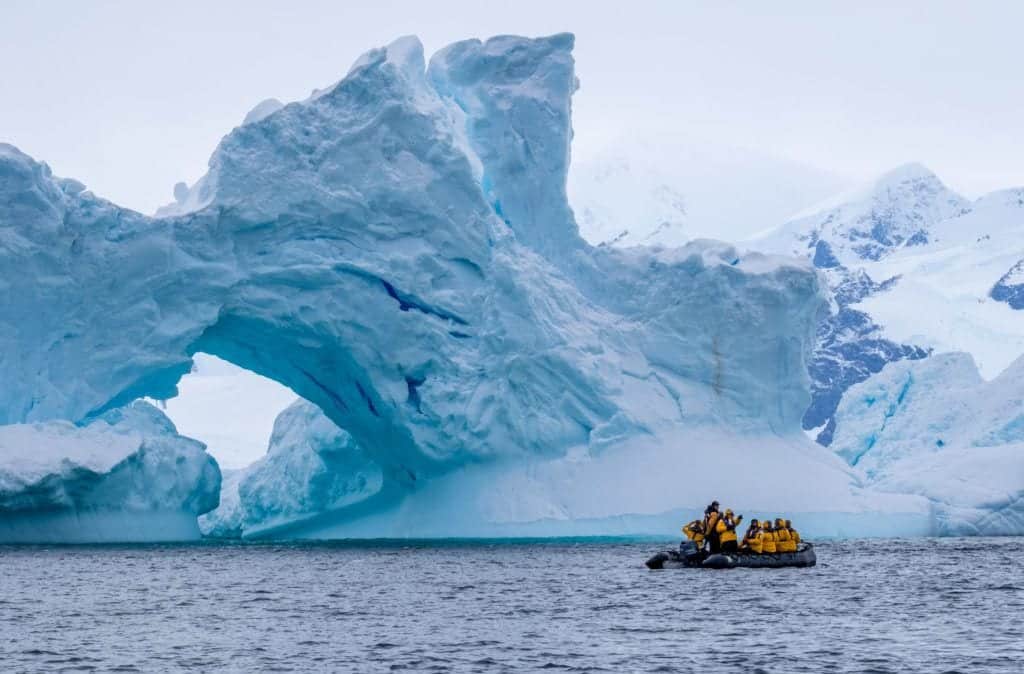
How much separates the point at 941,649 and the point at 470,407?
23710 mm

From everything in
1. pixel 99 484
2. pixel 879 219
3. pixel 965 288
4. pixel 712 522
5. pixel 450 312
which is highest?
pixel 879 219

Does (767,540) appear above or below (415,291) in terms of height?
below

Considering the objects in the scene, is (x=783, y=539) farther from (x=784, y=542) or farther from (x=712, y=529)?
(x=712, y=529)

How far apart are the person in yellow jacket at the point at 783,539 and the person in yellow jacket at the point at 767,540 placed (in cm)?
10

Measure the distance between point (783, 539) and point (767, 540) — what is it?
36 centimetres

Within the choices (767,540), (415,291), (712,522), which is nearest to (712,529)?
(712,522)

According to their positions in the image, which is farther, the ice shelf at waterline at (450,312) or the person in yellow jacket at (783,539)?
the ice shelf at waterline at (450,312)

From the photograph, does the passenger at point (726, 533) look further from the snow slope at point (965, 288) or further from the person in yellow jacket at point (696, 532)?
the snow slope at point (965, 288)

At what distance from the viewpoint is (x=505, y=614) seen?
24500 millimetres

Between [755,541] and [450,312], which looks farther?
[450,312]

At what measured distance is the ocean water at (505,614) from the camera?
19250 millimetres

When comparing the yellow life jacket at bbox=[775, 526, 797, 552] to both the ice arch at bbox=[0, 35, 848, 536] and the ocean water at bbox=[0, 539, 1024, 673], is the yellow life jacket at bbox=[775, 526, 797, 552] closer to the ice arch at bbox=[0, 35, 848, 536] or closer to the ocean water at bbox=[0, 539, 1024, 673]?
the ocean water at bbox=[0, 539, 1024, 673]

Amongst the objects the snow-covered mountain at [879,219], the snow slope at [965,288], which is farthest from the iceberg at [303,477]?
the snow-covered mountain at [879,219]

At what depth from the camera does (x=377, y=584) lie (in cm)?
3019
